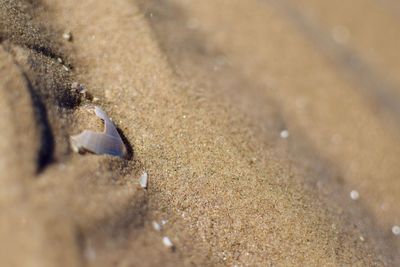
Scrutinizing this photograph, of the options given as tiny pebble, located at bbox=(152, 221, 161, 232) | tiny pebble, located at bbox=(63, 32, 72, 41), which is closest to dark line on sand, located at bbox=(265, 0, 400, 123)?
tiny pebble, located at bbox=(63, 32, 72, 41)

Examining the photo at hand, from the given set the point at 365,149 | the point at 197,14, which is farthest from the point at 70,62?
the point at 365,149

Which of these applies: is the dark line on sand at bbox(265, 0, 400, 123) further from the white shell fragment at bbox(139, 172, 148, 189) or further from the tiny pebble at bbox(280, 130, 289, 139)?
the white shell fragment at bbox(139, 172, 148, 189)

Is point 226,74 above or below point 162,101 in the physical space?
below

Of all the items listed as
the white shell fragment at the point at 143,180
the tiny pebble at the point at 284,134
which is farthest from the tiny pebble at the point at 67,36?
the tiny pebble at the point at 284,134

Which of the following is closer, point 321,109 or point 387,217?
point 387,217

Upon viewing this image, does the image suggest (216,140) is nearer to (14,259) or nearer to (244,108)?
(244,108)

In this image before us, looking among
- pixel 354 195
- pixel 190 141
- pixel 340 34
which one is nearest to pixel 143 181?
pixel 190 141
